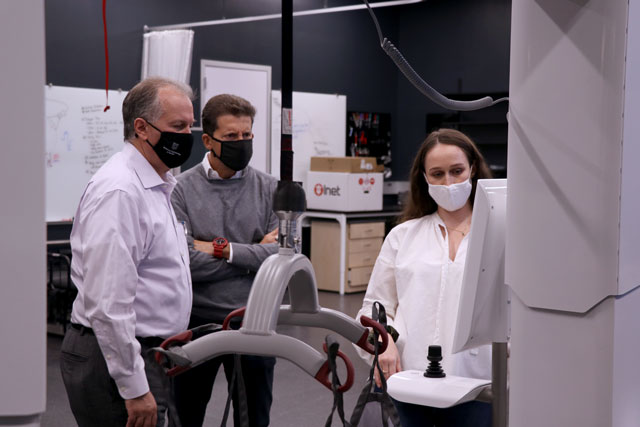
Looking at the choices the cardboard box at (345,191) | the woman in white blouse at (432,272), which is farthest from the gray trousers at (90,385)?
the cardboard box at (345,191)

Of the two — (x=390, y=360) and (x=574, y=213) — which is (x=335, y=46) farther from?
(x=574, y=213)

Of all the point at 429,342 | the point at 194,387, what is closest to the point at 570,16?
the point at 429,342

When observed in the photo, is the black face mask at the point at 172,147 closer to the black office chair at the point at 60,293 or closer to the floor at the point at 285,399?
the floor at the point at 285,399

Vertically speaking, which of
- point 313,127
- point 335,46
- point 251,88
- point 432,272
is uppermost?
point 335,46

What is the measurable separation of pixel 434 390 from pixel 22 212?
3.29 ft

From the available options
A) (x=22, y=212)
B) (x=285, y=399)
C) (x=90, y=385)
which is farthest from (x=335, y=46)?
(x=22, y=212)

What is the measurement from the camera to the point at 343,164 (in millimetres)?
8008

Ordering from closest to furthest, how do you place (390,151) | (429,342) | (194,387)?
1. (429,342)
2. (194,387)
3. (390,151)

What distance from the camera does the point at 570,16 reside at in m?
1.02

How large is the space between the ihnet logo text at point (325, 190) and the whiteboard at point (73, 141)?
231cm

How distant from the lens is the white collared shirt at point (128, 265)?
5.90ft

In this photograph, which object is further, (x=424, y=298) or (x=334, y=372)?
(x=424, y=298)

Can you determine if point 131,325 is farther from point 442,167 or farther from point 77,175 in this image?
point 77,175

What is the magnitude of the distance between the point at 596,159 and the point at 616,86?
0.32ft
